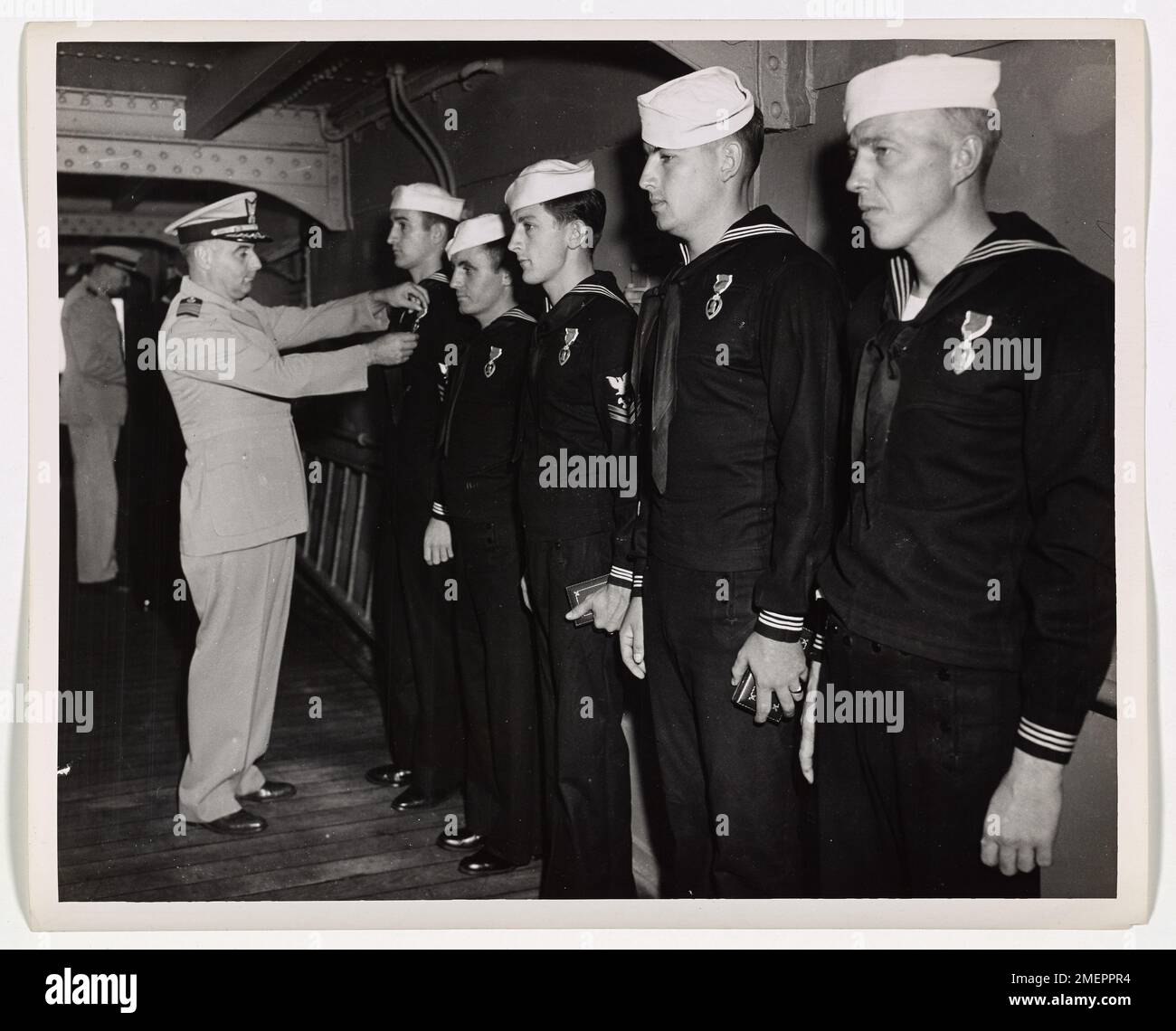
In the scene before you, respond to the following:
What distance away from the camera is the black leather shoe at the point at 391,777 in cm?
405

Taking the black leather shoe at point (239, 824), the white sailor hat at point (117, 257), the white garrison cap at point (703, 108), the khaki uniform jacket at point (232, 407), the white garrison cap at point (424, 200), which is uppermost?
the white sailor hat at point (117, 257)

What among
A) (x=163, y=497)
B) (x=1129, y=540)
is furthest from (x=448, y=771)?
(x=163, y=497)

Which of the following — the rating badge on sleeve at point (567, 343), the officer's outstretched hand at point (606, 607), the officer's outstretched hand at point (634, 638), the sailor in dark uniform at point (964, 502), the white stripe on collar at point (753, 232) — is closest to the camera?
the sailor in dark uniform at point (964, 502)

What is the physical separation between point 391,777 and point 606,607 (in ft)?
6.02

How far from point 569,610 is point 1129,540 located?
1.26 meters

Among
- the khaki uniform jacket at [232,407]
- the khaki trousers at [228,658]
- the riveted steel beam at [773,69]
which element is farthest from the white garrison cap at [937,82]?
the khaki trousers at [228,658]

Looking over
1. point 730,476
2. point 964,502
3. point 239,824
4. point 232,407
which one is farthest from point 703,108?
point 239,824

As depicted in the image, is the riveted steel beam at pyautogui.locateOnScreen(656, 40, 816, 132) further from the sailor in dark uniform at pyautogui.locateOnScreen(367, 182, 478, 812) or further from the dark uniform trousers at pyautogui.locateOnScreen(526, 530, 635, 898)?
the sailor in dark uniform at pyautogui.locateOnScreen(367, 182, 478, 812)

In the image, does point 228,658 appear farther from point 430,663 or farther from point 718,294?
point 718,294

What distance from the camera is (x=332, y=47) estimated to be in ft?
14.5

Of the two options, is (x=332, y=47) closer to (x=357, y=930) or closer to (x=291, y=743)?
(x=291, y=743)

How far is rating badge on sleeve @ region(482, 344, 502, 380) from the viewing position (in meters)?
3.20

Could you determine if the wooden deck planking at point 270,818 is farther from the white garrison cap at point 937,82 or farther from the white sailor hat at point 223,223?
the white garrison cap at point 937,82

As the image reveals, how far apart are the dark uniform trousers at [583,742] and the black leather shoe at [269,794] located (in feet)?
4.69
